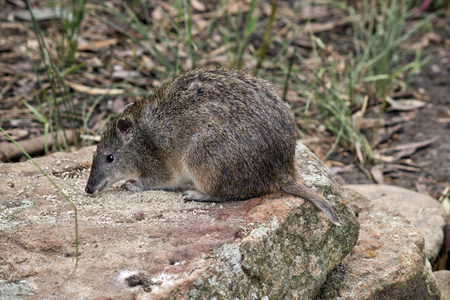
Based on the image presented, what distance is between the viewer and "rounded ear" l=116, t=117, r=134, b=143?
5.07 metres

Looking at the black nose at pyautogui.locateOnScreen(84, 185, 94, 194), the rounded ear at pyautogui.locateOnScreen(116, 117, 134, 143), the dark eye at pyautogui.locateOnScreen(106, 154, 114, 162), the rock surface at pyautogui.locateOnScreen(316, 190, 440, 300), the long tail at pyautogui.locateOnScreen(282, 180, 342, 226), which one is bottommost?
the rock surface at pyautogui.locateOnScreen(316, 190, 440, 300)

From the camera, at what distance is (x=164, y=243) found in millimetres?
3854

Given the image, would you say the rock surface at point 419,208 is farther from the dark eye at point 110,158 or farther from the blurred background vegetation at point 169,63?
the dark eye at point 110,158

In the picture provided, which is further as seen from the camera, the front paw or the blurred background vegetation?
the blurred background vegetation

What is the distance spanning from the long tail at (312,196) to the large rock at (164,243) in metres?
0.06

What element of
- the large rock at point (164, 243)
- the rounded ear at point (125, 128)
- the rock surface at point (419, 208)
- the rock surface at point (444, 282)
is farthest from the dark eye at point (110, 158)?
the rock surface at point (444, 282)

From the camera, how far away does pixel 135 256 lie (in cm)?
369

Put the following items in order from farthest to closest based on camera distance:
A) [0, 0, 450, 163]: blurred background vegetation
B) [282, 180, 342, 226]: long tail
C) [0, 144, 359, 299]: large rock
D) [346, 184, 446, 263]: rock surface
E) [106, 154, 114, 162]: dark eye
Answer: [0, 0, 450, 163]: blurred background vegetation
[346, 184, 446, 263]: rock surface
[106, 154, 114, 162]: dark eye
[282, 180, 342, 226]: long tail
[0, 144, 359, 299]: large rock

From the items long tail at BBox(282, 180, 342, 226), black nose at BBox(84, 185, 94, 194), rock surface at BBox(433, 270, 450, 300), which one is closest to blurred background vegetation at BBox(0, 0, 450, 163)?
black nose at BBox(84, 185, 94, 194)

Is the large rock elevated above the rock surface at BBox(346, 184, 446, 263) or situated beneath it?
elevated above

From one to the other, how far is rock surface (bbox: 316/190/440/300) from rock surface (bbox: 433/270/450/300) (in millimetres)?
430

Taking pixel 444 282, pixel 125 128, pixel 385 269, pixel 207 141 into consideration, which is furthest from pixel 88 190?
pixel 444 282

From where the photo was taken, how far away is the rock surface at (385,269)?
4.61 m

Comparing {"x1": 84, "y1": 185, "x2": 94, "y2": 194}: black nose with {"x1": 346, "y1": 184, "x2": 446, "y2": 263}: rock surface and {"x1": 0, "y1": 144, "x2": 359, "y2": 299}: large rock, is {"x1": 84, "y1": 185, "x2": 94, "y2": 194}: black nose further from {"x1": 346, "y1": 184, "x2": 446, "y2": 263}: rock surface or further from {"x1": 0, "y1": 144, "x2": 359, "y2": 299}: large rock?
{"x1": 346, "y1": 184, "x2": 446, "y2": 263}: rock surface
